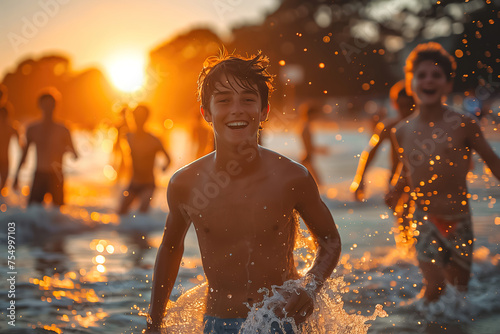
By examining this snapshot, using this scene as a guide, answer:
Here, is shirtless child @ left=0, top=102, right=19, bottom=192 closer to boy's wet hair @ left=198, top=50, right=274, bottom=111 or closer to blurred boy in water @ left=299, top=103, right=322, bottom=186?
blurred boy in water @ left=299, top=103, right=322, bottom=186

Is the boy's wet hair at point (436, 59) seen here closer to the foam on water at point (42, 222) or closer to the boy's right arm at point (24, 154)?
the foam on water at point (42, 222)

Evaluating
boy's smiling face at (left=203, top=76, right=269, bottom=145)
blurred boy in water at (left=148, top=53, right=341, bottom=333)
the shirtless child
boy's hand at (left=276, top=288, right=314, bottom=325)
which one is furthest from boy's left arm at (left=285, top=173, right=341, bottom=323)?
the shirtless child

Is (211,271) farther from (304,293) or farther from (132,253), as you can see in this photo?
(132,253)

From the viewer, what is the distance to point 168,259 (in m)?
3.28

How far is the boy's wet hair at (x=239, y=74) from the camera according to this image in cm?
321

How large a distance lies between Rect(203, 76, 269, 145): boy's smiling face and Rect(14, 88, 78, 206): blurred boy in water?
24.9 feet

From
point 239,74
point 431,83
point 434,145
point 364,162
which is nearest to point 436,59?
point 431,83

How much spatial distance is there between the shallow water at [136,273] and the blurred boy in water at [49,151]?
307 millimetres

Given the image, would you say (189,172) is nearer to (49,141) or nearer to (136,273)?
(136,273)

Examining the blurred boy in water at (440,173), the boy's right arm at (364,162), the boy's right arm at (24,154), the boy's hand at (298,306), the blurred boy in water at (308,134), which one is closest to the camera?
the boy's hand at (298,306)

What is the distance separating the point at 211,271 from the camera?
3217 millimetres

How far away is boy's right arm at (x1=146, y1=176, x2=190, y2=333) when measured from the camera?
324 cm

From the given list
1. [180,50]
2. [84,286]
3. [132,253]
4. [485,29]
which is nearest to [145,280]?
[84,286]
